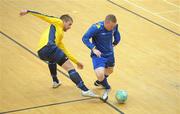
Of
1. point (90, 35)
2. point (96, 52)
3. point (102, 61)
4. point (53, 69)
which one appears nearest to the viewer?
point (96, 52)

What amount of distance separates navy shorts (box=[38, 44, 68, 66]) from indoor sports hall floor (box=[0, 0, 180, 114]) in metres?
0.61

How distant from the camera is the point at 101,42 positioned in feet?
23.4

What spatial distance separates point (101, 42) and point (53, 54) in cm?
78

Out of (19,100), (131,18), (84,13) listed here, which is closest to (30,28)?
(84,13)

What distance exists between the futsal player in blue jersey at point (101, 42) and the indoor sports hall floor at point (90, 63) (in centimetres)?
53

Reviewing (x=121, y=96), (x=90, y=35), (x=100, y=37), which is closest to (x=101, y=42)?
(x=100, y=37)

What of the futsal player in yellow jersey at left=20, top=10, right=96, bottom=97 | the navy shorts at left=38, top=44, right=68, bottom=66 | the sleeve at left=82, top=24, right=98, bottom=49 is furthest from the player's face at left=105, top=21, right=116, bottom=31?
the navy shorts at left=38, top=44, right=68, bottom=66

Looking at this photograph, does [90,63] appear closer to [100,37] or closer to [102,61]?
[102,61]

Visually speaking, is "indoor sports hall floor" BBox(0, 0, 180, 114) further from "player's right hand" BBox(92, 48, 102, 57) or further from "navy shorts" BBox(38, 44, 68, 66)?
"player's right hand" BBox(92, 48, 102, 57)

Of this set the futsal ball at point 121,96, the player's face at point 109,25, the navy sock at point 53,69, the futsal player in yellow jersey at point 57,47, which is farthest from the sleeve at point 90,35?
the futsal ball at point 121,96

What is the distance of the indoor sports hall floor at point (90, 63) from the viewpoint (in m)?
7.08

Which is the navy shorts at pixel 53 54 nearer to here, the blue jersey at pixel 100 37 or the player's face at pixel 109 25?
the blue jersey at pixel 100 37

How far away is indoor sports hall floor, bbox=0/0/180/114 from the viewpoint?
7078mm

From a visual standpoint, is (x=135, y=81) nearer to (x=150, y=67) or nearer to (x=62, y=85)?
(x=150, y=67)
